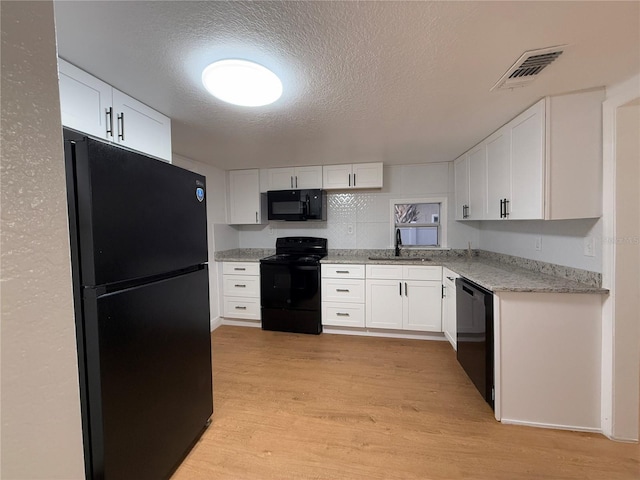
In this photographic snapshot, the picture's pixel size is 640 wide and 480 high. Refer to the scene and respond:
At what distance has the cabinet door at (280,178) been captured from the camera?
3674 millimetres

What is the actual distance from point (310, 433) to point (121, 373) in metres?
1.21

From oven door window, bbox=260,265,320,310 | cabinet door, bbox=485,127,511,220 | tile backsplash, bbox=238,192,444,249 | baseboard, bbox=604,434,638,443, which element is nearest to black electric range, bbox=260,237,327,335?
oven door window, bbox=260,265,320,310

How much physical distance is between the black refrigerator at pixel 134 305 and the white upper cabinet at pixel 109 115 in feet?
1.56

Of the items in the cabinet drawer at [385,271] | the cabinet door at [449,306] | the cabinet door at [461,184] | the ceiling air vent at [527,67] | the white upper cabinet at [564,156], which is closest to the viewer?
the ceiling air vent at [527,67]

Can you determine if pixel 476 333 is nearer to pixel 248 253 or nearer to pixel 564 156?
pixel 564 156

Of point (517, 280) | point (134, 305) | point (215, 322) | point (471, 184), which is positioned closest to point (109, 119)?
point (134, 305)

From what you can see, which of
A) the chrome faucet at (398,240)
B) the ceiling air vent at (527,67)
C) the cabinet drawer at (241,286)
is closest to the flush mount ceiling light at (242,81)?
the ceiling air vent at (527,67)

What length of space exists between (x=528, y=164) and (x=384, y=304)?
1.97 meters

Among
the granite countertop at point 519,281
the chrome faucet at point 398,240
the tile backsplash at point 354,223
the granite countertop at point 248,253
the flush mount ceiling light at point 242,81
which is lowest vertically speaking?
the granite countertop at point 519,281

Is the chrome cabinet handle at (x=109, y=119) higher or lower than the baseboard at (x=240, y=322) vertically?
higher

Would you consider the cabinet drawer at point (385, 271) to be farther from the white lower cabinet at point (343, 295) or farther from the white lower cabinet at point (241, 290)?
the white lower cabinet at point (241, 290)

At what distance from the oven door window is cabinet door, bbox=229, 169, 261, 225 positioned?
839 mm

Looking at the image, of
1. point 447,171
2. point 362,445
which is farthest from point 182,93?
point 447,171

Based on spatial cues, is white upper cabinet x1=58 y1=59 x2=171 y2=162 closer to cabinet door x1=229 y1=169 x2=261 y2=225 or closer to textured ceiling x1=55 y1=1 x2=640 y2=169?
textured ceiling x1=55 y1=1 x2=640 y2=169
